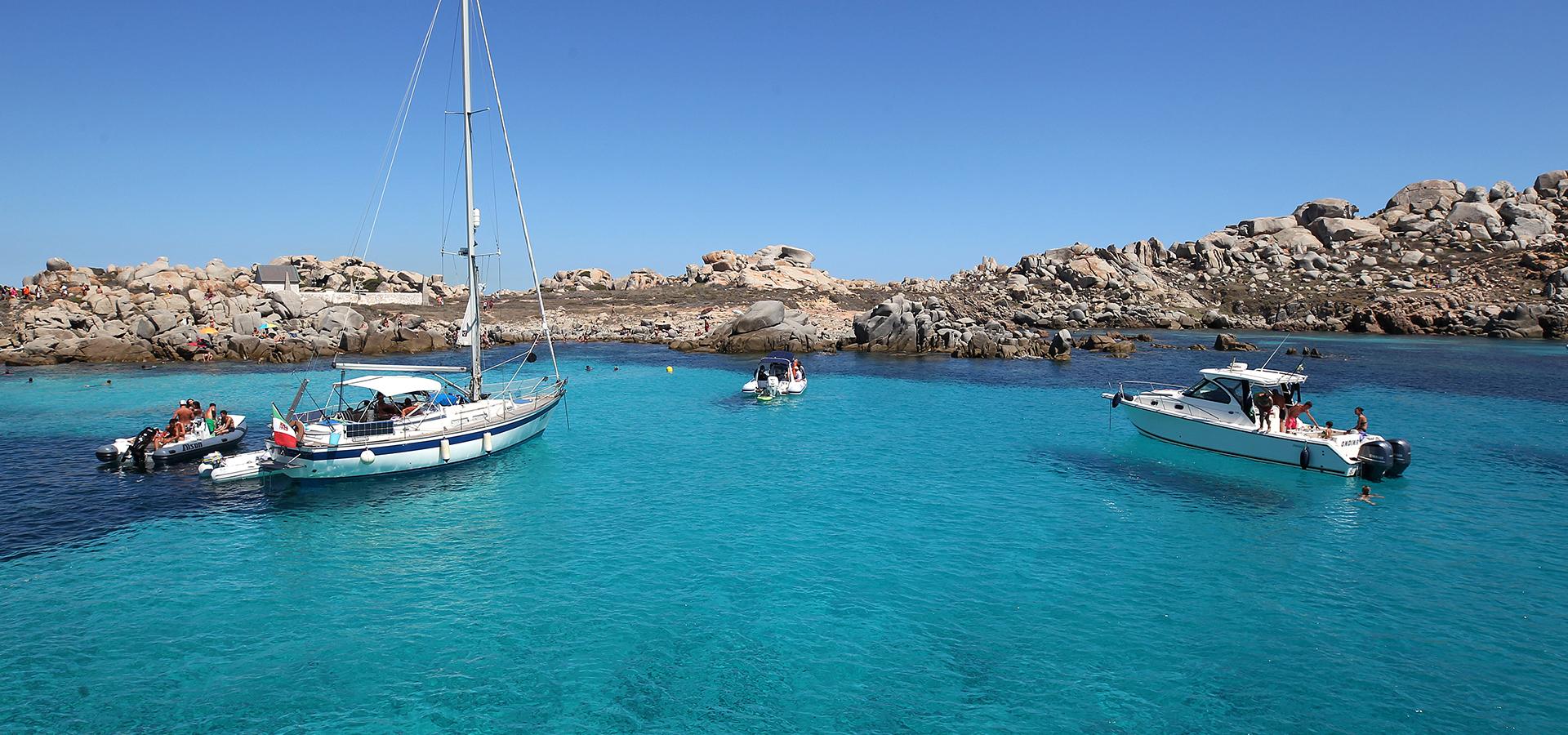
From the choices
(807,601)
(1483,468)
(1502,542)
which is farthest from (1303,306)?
(807,601)

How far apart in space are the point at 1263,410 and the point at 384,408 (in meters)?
33.2

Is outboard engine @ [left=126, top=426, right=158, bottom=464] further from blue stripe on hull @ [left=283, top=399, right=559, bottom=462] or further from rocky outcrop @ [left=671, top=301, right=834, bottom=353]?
rocky outcrop @ [left=671, top=301, right=834, bottom=353]

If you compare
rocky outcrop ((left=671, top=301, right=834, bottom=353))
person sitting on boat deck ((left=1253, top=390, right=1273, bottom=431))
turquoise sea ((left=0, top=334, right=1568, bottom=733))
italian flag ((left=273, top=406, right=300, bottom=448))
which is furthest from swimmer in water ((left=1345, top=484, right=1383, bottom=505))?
rocky outcrop ((left=671, top=301, right=834, bottom=353))

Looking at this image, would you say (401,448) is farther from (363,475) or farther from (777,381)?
(777,381)

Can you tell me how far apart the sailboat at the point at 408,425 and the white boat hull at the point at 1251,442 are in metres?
26.5

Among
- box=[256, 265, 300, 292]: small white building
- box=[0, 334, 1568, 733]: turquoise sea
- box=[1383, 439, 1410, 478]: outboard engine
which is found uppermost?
box=[256, 265, 300, 292]: small white building

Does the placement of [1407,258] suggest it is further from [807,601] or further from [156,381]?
[156,381]

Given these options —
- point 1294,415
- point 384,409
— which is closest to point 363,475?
point 384,409

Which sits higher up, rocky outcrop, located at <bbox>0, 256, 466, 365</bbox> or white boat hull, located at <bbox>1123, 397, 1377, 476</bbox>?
rocky outcrop, located at <bbox>0, 256, 466, 365</bbox>

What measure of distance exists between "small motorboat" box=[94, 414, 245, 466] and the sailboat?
2627mm

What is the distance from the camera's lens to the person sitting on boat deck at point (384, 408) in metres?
27.8

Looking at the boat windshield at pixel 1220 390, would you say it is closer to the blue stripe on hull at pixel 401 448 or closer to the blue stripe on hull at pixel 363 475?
the blue stripe on hull at pixel 401 448

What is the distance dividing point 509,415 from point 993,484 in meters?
18.9

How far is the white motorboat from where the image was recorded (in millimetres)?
27734
